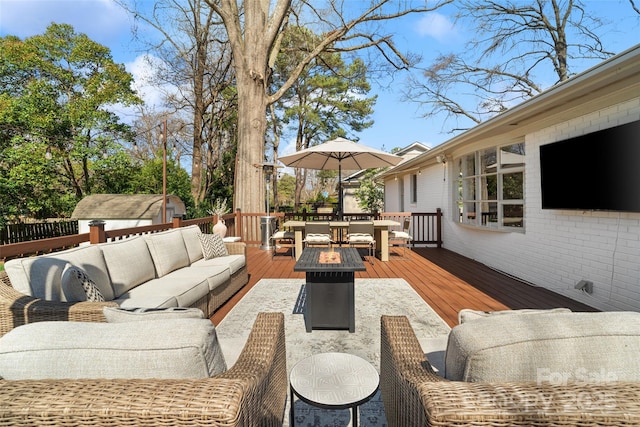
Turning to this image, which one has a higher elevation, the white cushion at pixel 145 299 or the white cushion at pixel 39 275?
the white cushion at pixel 39 275

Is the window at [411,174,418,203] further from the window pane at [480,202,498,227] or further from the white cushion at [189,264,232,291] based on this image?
the white cushion at [189,264,232,291]

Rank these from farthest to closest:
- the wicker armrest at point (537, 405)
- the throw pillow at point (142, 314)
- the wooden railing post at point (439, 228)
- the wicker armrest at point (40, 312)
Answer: the wooden railing post at point (439, 228) < the wicker armrest at point (40, 312) < the throw pillow at point (142, 314) < the wicker armrest at point (537, 405)

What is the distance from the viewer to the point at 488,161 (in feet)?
20.0

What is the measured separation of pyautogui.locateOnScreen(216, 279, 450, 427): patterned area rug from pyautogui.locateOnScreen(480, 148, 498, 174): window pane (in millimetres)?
2915

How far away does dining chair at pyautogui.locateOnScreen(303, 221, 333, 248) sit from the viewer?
20.7 feet

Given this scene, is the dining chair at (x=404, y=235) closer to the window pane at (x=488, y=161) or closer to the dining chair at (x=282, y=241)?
the window pane at (x=488, y=161)

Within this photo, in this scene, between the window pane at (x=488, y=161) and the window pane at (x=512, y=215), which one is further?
the window pane at (x=488, y=161)

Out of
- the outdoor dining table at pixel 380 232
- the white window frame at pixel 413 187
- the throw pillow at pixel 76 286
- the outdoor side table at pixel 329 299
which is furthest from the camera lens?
the white window frame at pixel 413 187

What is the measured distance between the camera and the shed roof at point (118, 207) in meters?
13.3

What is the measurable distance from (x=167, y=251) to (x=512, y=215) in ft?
17.9

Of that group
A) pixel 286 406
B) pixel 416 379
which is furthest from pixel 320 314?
pixel 416 379

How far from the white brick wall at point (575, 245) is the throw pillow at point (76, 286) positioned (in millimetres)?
4978

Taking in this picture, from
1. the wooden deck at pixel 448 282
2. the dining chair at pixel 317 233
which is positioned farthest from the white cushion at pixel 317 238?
the wooden deck at pixel 448 282

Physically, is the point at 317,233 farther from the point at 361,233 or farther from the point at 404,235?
the point at 404,235
